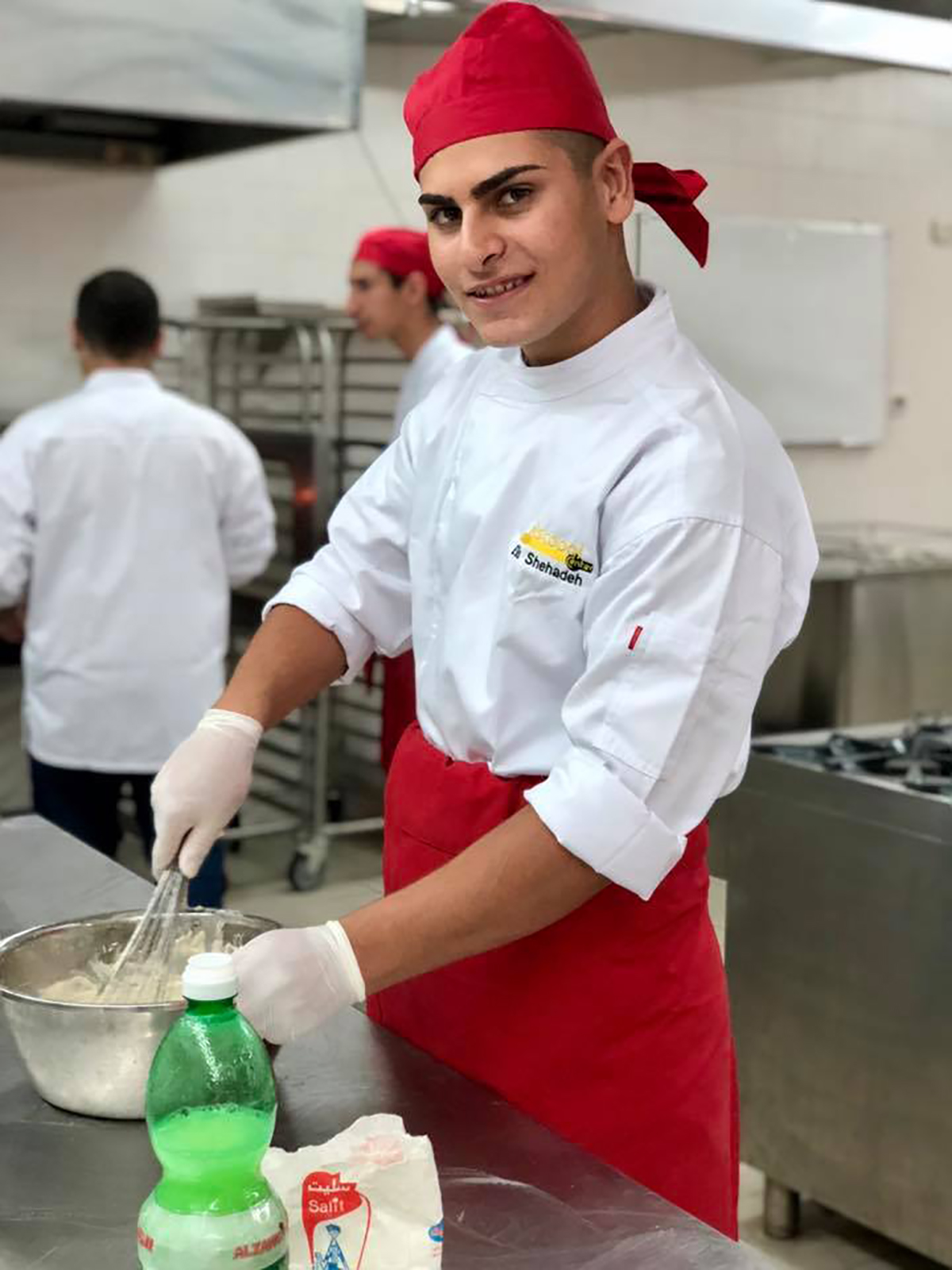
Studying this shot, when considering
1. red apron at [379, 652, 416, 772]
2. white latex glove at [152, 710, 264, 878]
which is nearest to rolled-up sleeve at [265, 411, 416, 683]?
white latex glove at [152, 710, 264, 878]

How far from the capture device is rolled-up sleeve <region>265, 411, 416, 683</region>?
164cm

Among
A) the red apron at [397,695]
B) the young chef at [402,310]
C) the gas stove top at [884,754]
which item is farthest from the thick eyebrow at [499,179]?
the young chef at [402,310]

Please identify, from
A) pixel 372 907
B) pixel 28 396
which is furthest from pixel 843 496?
pixel 372 907

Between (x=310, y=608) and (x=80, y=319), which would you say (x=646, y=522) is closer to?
(x=310, y=608)

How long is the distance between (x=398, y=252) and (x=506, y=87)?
8.00 ft

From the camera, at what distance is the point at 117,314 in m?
3.24

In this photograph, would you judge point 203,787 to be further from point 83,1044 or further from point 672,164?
point 672,164

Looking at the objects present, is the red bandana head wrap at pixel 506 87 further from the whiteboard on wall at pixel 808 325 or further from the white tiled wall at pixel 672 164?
the whiteboard on wall at pixel 808 325

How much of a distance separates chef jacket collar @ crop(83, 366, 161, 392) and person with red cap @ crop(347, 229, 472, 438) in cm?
68

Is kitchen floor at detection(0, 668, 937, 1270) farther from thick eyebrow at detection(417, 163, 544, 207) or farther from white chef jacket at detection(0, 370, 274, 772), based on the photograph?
thick eyebrow at detection(417, 163, 544, 207)

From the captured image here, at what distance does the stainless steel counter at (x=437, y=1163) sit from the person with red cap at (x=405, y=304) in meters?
2.47

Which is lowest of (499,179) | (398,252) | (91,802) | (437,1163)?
(91,802)

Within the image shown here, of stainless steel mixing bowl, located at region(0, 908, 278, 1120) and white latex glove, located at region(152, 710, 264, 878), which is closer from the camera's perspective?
stainless steel mixing bowl, located at region(0, 908, 278, 1120)

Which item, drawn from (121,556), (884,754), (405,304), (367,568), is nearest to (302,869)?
(121,556)
